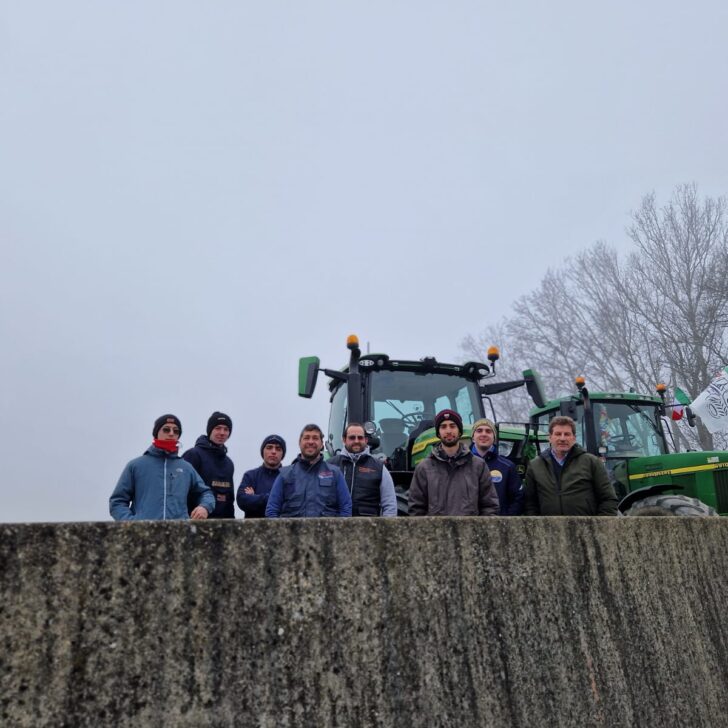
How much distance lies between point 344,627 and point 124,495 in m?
2.64

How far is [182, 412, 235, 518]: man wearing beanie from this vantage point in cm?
550

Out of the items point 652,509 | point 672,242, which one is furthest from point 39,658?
point 672,242

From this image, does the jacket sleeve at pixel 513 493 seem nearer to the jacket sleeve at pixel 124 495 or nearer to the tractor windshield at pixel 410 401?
the jacket sleeve at pixel 124 495

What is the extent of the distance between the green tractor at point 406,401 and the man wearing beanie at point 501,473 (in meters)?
2.04

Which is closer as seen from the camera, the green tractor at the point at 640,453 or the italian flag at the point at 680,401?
the green tractor at the point at 640,453

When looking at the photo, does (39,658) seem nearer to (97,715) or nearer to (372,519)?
(97,715)

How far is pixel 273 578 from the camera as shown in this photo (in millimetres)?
2180

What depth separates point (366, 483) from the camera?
5.28 m

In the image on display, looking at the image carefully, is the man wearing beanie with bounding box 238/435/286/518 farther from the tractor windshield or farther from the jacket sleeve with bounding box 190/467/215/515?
the tractor windshield

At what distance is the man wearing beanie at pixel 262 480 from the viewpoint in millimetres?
5469

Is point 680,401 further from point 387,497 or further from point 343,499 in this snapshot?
point 343,499

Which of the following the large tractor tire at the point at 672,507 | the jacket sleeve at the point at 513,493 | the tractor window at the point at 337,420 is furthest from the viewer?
the tractor window at the point at 337,420

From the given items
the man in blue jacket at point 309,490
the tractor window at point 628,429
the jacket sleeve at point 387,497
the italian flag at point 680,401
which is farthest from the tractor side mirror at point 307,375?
the italian flag at point 680,401

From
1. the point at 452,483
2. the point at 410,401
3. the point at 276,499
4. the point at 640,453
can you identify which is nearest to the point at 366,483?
the point at 276,499
